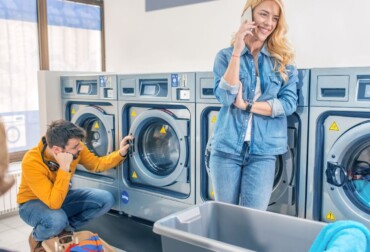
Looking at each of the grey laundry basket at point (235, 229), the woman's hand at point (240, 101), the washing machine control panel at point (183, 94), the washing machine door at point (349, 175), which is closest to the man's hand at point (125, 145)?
the washing machine control panel at point (183, 94)

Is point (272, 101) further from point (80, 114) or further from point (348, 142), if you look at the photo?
point (80, 114)

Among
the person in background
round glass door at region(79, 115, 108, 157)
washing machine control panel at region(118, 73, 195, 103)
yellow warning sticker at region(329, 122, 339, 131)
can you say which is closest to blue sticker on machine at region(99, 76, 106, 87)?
washing machine control panel at region(118, 73, 195, 103)

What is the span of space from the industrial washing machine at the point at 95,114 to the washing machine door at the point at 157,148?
0.23m

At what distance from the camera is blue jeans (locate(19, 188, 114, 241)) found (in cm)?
275

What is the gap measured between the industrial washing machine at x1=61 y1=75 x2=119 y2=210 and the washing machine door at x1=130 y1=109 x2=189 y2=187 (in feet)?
0.76

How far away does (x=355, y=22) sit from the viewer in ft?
9.22

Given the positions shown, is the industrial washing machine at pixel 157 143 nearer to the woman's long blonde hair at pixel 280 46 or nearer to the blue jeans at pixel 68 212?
the blue jeans at pixel 68 212

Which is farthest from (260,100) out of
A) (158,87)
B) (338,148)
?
(158,87)

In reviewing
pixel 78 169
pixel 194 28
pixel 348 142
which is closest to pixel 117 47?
pixel 194 28

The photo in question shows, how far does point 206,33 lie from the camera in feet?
12.0

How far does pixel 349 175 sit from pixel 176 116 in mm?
1242

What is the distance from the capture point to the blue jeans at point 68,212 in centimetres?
A: 275

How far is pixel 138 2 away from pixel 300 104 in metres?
2.44

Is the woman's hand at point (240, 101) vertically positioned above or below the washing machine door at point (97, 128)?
above
